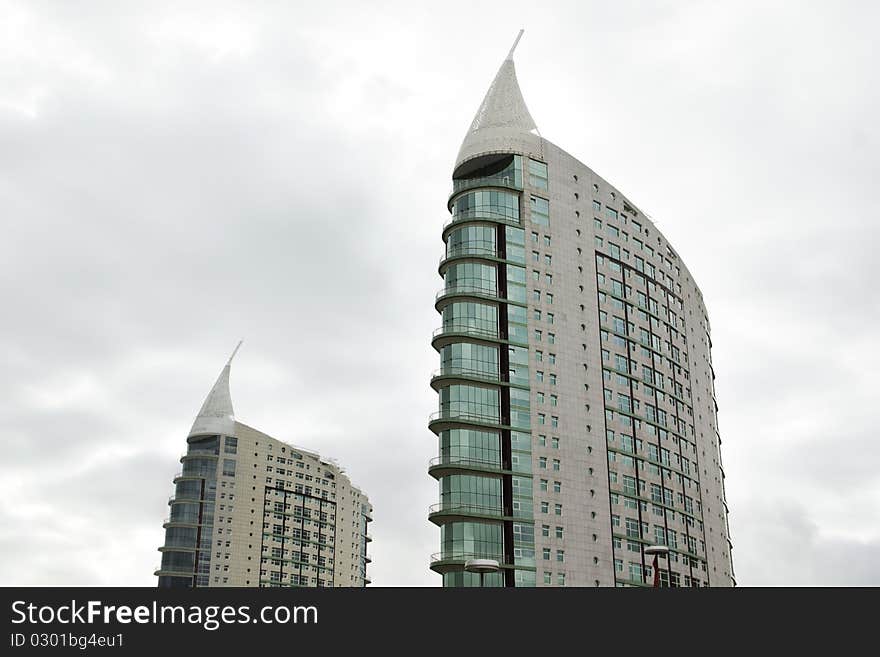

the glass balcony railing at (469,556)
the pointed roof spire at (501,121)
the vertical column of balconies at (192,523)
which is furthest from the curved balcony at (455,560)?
the vertical column of balconies at (192,523)

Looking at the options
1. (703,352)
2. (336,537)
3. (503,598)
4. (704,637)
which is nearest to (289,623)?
(503,598)

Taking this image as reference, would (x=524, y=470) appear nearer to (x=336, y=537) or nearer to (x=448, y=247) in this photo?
(x=448, y=247)

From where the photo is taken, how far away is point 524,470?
3580 inches

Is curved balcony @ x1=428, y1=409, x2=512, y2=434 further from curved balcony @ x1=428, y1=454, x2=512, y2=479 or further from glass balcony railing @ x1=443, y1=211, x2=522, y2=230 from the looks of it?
glass balcony railing @ x1=443, y1=211, x2=522, y2=230

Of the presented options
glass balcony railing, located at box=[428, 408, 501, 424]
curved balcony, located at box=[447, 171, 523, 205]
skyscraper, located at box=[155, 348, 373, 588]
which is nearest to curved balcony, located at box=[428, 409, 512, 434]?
glass balcony railing, located at box=[428, 408, 501, 424]

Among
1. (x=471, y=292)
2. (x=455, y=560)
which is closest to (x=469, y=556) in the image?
(x=455, y=560)

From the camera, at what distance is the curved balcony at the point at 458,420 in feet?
292

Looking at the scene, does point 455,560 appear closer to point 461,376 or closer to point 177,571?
point 461,376

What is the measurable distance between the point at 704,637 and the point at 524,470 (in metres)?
60.8

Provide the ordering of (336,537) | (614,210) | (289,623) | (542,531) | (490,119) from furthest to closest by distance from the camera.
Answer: (336,537) < (614,210) < (490,119) < (542,531) < (289,623)

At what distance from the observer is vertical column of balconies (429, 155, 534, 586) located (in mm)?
86625

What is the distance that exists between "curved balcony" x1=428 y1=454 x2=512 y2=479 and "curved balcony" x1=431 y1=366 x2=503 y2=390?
733 centimetres

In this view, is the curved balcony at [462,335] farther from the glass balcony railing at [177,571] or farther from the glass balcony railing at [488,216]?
the glass balcony railing at [177,571]

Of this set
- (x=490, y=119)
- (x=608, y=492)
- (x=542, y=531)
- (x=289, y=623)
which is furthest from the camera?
(x=490, y=119)
